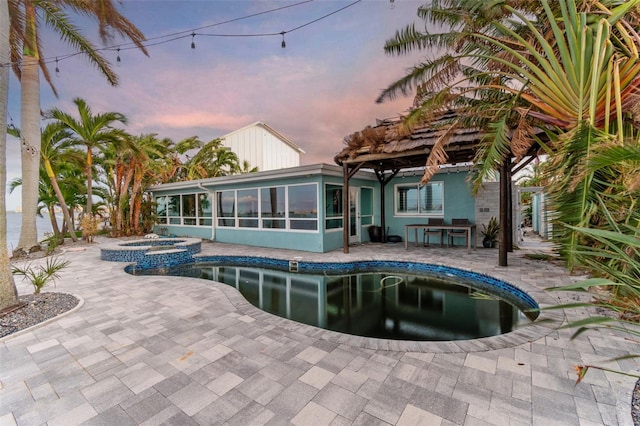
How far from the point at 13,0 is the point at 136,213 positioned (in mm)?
8592

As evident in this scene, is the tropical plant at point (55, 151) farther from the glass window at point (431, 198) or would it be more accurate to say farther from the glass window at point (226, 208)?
the glass window at point (431, 198)

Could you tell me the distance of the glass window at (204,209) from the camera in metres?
12.6

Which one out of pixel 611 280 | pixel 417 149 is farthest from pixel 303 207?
pixel 611 280

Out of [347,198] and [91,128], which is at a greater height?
[91,128]

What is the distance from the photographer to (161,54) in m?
8.85

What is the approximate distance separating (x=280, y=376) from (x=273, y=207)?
8.02 meters

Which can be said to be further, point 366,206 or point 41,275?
point 366,206

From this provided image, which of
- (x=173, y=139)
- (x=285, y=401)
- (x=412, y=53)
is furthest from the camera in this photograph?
(x=173, y=139)

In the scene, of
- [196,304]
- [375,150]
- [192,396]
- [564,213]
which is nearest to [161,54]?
[375,150]

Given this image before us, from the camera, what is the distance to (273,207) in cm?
1032

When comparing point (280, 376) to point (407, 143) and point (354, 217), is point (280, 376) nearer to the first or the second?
point (407, 143)

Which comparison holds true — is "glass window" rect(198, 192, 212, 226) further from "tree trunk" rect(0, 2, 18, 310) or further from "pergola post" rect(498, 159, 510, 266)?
"pergola post" rect(498, 159, 510, 266)

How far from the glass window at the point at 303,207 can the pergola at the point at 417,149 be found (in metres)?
1.12

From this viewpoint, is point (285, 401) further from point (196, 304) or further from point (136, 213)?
point (136, 213)
